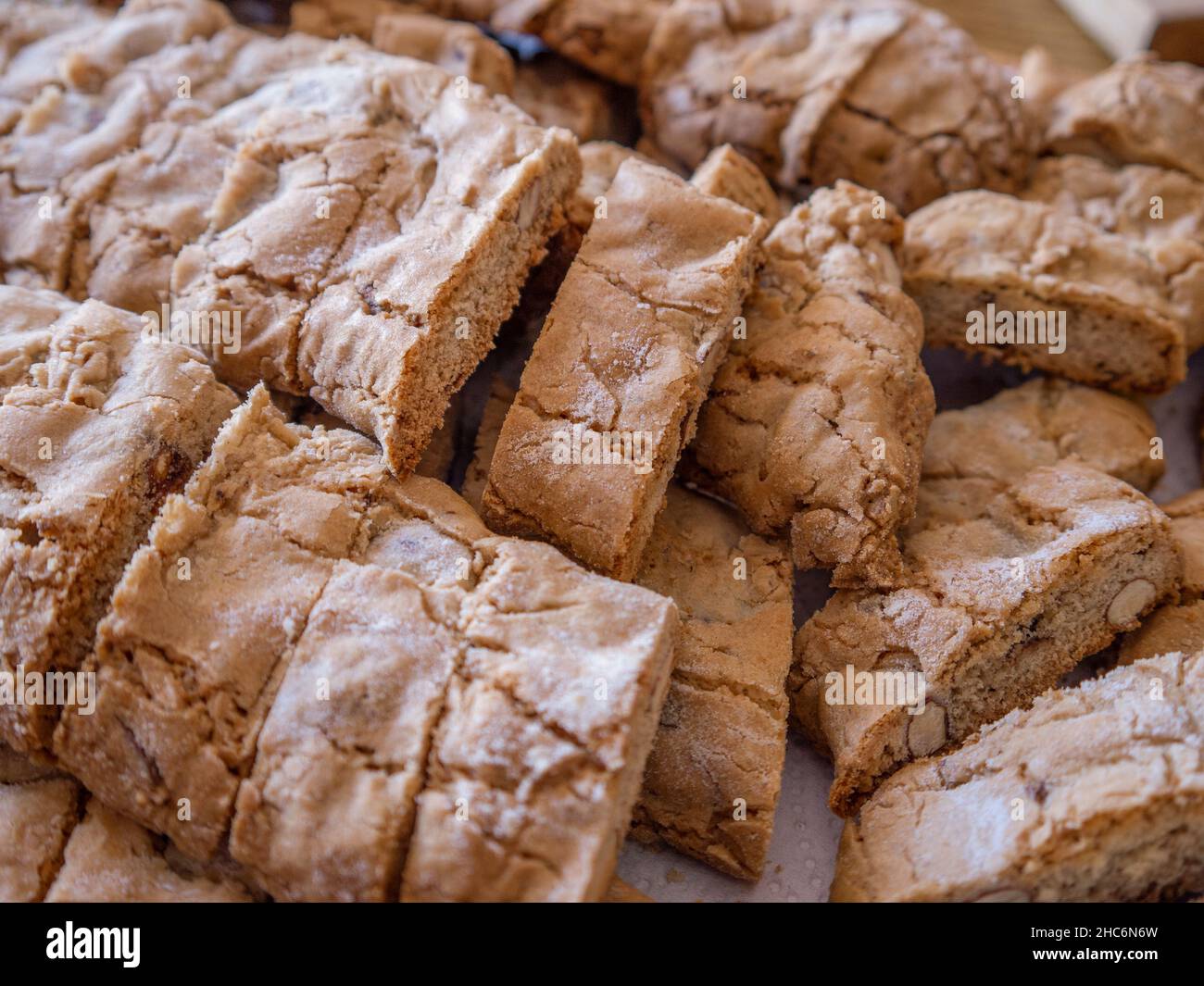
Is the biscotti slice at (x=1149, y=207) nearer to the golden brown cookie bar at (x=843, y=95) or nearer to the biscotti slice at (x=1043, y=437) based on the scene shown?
the golden brown cookie bar at (x=843, y=95)

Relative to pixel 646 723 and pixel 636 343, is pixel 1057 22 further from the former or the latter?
pixel 646 723

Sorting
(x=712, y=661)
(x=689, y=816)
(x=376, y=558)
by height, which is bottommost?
(x=689, y=816)

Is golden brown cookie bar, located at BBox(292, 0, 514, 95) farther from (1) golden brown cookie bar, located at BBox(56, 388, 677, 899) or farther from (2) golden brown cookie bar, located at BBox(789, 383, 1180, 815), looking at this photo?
(2) golden brown cookie bar, located at BBox(789, 383, 1180, 815)

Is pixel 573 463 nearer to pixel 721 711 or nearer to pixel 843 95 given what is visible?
pixel 721 711

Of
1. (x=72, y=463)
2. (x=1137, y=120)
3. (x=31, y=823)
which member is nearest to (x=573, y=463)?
(x=72, y=463)

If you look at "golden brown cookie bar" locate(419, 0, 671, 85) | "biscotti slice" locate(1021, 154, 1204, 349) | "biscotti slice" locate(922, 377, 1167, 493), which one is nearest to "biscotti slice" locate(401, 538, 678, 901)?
"biscotti slice" locate(922, 377, 1167, 493)
